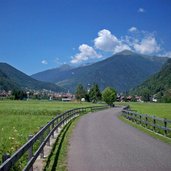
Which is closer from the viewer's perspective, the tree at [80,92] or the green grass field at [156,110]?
the green grass field at [156,110]

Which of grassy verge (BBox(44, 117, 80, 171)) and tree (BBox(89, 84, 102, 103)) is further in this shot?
tree (BBox(89, 84, 102, 103))

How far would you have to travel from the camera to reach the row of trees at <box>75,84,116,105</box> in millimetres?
124125

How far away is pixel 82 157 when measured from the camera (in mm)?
12484

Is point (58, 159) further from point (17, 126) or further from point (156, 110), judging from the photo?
point (156, 110)

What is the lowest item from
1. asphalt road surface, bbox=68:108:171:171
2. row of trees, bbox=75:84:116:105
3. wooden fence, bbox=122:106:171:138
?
asphalt road surface, bbox=68:108:171:171

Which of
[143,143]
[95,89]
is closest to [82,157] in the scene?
[143,143]

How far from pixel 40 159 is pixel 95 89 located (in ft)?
507

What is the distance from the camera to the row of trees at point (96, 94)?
407 ft

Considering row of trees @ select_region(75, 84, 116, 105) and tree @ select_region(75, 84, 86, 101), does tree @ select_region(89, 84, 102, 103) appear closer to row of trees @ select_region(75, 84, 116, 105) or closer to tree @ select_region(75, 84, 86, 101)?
row of trees @ select_region(75, 84, 116, 105)

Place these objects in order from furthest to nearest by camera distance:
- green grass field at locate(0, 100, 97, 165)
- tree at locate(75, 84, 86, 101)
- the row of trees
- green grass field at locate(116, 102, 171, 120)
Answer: tree at locate(75, 84, 86, 101) → the row of trees → green grass field at locate(116, 102, 171, 120) → green grass field at locate(0, 100, 97, 165)

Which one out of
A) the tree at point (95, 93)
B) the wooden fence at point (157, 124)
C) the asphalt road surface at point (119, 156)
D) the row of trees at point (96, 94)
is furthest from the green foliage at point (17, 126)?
the tree at point (95, 93)

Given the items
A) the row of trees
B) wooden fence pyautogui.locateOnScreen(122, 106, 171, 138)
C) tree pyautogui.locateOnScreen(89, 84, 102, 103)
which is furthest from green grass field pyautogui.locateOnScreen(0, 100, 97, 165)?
tree pyautogui.locateOnScreen(89, 84, 102, 103)

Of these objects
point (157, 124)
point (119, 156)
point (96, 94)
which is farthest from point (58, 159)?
point (96, 94)

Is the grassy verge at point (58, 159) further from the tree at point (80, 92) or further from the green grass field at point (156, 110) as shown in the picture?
the tree at point (80, 92)
